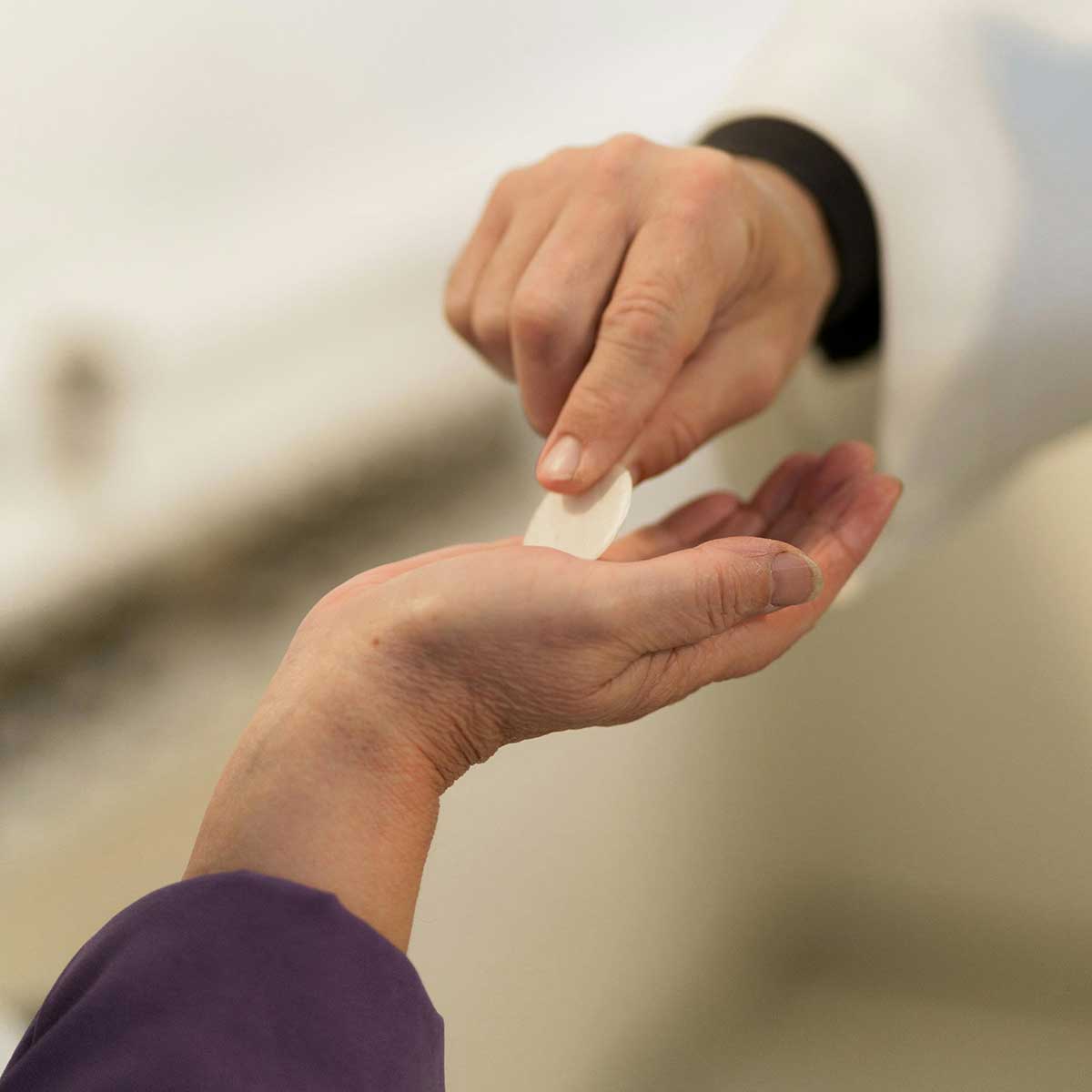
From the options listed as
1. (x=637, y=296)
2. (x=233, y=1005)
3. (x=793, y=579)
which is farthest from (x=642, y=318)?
(x=233, y=1005)

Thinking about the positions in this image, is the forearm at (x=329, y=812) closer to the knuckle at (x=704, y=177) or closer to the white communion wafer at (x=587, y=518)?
the white communion wafer at (x=587, y=518)

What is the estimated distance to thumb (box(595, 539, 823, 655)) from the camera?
295 mm

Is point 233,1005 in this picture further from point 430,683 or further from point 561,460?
point 561,460

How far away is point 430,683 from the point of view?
310 millimetres

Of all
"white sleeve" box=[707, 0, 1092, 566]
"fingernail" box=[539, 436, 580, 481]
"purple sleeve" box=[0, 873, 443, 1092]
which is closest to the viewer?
"purple sleeve" box=[0, 873, 443, 1092]

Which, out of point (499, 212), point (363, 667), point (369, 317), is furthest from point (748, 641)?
point (369, 317)

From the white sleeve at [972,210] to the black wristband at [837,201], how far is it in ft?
0.04

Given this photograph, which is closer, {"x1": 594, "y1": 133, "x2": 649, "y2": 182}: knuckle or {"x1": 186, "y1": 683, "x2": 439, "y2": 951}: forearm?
{"x1": 186, "y1": 683, "x2": 439, "y2": 951}: forearm

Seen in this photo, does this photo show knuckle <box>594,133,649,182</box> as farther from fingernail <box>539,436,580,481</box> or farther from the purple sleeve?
the purple sleeve

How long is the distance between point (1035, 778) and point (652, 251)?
1.08 feet

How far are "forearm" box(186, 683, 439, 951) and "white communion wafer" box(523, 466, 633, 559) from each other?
0.10m

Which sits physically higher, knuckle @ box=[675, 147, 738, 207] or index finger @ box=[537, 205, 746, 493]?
knuckle @ box=[675, 147, 738, 207]

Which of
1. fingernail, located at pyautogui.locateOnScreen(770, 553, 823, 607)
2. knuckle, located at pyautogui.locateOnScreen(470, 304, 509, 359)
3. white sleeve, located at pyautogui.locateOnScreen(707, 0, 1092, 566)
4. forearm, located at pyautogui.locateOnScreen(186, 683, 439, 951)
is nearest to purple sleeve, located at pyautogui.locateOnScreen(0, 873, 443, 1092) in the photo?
forearm, located at pyautogui.locateOnScreen(186, 683, 439, 951)

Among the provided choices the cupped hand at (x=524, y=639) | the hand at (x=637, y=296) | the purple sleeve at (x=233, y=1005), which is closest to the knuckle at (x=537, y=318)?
the hand at (x=637, y=296)
